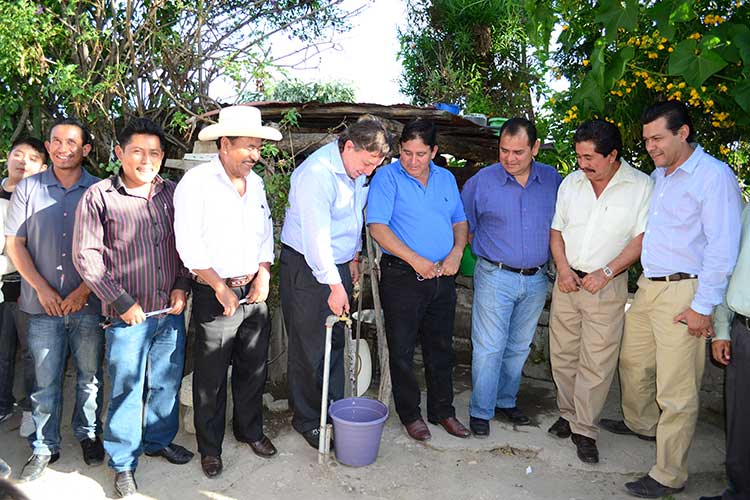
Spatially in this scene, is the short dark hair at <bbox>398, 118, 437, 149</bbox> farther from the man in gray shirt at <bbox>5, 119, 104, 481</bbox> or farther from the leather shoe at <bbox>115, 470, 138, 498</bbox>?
A: the leather shoe at <bbox>115, 470, 138, 498</bbox>

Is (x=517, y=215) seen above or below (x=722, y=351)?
above

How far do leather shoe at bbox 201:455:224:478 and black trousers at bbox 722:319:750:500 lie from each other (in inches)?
115

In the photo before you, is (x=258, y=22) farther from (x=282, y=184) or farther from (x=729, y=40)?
(x=729, y=40)

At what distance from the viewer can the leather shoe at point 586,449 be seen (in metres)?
4.13

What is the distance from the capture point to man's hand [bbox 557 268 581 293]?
4.14 meters

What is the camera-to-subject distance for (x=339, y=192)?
3.90 m

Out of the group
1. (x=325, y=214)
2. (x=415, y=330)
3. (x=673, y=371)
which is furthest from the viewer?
(x=415, y=330)

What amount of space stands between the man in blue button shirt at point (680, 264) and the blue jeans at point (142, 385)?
289 cm

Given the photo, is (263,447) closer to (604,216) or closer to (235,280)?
(235,280)

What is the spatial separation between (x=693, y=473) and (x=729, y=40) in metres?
2.68

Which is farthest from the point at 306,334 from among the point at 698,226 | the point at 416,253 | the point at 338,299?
the point at 698,226

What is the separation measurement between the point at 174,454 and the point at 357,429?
1.19 meters

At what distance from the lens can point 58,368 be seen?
3.71 m

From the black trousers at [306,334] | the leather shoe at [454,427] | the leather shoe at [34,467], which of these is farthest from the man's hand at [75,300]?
the leather shoe at [454,427]
